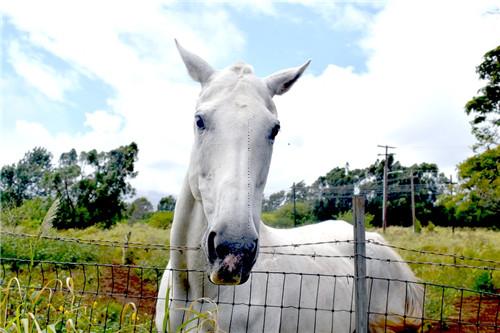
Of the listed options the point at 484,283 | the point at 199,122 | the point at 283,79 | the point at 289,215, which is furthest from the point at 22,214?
the point at 289,215

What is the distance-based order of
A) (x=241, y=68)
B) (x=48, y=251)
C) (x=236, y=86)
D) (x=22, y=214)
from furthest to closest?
(x=22, y=214)
(x=48, y=251)
(x=241, y=68)
(x=236, y=86)

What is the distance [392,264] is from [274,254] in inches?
77.1

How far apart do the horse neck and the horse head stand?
19 centimetres

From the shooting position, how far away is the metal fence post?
2.68 meters

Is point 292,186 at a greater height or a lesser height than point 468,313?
greater

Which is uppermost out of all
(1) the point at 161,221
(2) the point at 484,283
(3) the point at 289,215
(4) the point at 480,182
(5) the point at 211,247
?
(4) the point at 480,182

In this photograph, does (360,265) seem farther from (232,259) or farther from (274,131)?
(232,259)

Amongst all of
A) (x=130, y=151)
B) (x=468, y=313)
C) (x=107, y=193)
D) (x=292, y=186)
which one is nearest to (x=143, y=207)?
(x=130, y=151)

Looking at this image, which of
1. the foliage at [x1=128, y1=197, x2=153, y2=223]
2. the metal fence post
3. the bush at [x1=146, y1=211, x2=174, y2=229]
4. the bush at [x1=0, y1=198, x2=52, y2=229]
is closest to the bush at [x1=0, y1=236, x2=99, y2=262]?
the bush at [x1=0, y1=198, x2=52, y2=229]

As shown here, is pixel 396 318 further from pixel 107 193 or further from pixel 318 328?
pixel 107 193

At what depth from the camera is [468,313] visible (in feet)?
24.5

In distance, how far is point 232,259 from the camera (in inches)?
73.7

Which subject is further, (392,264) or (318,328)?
(392,264)

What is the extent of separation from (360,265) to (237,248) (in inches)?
44.8
